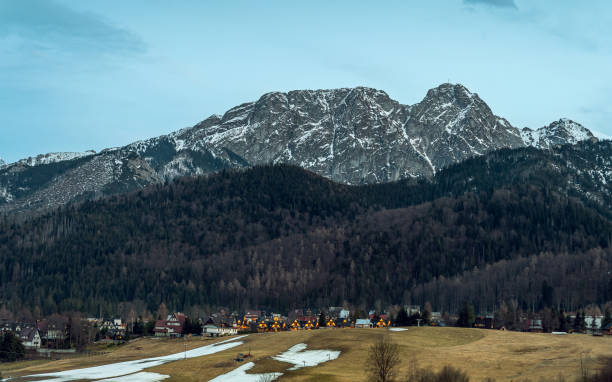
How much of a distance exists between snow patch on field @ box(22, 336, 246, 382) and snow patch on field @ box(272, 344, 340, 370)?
69.1ft

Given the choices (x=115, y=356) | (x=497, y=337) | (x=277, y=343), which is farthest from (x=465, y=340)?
(x=115, y=356)

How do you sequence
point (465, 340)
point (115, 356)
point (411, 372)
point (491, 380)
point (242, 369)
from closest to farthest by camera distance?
point (491, 380)
point (411, 372)
point (242, 369)
point (465, 340)
point (115, 356)

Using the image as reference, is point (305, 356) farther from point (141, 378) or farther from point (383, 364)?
point (141, 378)

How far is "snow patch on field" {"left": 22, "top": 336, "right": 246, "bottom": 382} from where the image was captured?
143 metres

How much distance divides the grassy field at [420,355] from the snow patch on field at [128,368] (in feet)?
14.3

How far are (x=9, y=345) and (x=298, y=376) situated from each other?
306 ft

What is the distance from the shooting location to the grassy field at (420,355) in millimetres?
128875

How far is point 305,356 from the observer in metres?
150

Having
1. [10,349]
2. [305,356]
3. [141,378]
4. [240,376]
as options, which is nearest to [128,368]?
[141,378]

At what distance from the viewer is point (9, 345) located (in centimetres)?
19038

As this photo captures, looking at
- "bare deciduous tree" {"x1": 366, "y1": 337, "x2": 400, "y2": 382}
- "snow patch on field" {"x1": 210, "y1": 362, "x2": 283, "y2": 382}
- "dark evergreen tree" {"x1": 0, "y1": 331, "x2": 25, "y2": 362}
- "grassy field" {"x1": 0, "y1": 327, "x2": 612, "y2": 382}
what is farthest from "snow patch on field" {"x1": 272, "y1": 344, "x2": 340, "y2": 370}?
"dark evergreen tree" {"x1": 0, "y1": 331, "x2": 25, "y2": 362}

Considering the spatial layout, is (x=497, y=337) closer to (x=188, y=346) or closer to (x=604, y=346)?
(x=604, y=346)

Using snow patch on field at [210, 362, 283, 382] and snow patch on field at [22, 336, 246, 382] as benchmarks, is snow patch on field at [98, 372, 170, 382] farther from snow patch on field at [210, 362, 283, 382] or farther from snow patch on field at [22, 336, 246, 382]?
snow patch on field at [210, 362, 283, 382]

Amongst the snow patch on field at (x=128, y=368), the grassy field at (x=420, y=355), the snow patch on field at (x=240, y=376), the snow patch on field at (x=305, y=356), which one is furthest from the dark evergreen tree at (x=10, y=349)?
the snow patch on field at (x=240, y=376)
